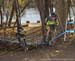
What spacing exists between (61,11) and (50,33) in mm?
1193

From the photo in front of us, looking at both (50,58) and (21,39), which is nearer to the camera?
(50,58)

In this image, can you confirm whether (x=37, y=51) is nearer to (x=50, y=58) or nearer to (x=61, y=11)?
(x=50, y=58)

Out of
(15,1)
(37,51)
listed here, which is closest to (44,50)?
(37,51)

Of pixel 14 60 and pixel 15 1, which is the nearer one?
pixel 14 60

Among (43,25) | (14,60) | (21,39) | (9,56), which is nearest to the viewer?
(14,60)

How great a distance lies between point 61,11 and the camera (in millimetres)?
12234

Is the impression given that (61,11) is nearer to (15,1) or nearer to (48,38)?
(48,38)

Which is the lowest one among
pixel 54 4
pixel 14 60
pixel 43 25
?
pixel 14 60

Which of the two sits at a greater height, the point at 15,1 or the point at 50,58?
the point at 15,1

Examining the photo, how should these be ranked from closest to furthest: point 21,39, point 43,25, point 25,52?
point 25,52, point 21,39, point 43,25

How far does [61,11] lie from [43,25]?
3.85ft

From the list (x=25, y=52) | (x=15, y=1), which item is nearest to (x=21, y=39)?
(x=25, y=52)

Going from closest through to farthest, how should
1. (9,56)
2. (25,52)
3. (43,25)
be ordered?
(9,56) < (25,52) < (43,25)

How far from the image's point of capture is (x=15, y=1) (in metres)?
13.0
